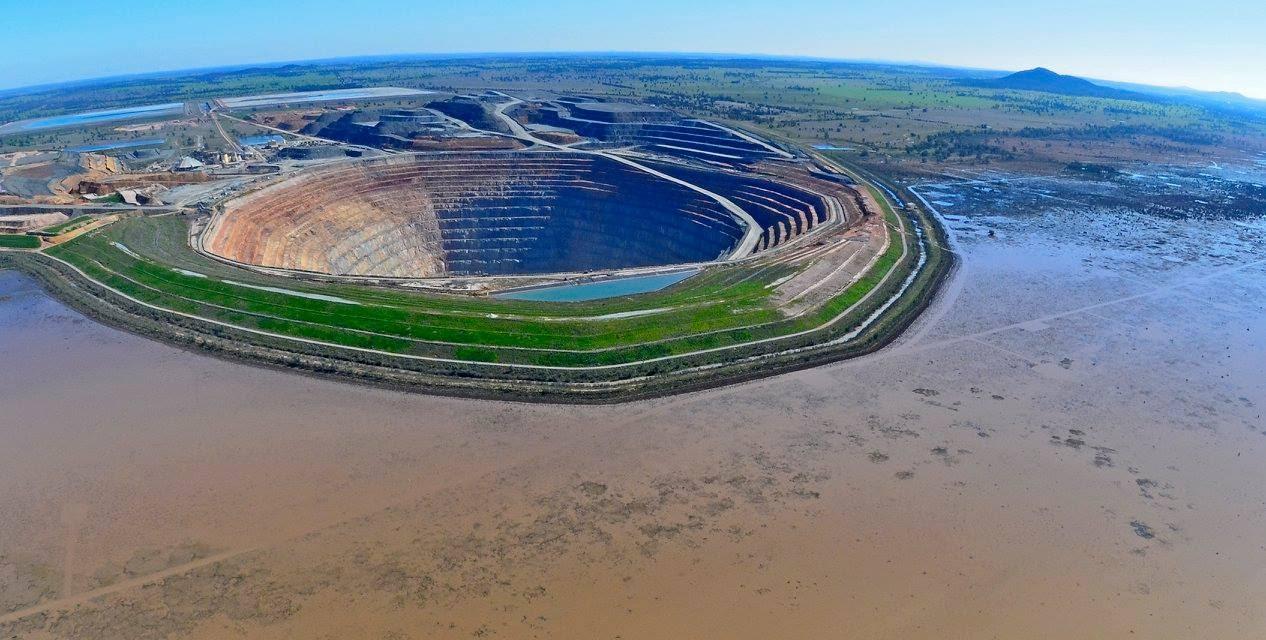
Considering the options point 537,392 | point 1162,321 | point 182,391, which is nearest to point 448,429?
point 537,392

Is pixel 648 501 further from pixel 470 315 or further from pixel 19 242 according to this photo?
pixel 19 242

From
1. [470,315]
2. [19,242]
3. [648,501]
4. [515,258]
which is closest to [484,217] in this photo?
A: [515,258]

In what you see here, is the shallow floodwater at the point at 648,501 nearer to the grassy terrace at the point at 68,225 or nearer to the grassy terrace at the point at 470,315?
the grassy terrace at the point at 470,315

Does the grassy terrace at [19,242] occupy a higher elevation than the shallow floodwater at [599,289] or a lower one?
higher

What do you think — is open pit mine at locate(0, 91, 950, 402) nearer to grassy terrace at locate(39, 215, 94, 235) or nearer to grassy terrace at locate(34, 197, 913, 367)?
grassy terrace at locate(34, 197, 913, 367)

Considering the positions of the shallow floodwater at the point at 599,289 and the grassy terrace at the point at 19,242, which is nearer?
the shallow floodwater at the point at 599,289

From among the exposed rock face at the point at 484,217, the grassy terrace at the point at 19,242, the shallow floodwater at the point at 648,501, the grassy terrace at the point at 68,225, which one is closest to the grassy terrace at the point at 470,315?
the shallow floodwater at the point at 648,501

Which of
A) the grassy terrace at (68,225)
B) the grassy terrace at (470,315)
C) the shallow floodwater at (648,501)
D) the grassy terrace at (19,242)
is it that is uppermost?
the grassy terrace at (68,225)
